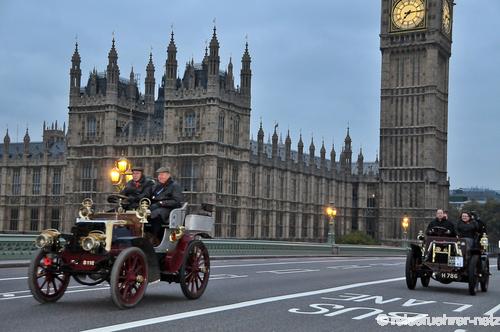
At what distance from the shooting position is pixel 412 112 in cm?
8062

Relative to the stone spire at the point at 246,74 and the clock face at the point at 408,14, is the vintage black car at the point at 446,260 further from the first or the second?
the clock face at the point at 408,14

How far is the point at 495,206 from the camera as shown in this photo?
4247 inches

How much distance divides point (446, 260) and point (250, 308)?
5.86 meters

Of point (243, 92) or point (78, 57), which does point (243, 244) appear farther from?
point (78, 57)

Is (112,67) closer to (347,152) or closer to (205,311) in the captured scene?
(347,152)

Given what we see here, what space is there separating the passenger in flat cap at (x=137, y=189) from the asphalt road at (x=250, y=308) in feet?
4.86

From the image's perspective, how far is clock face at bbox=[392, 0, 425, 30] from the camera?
80.1 m

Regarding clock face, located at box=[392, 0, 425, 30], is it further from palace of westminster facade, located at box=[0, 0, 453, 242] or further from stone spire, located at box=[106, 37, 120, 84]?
stone spire, located at box=[106, 37, 120, 84]

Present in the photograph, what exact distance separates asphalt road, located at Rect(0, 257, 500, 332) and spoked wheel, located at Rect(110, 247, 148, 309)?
0.17m

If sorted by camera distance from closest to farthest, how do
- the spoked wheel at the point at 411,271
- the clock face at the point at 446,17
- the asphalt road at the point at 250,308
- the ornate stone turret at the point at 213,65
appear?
the asphalt road at the point at 250,308, the spoked wheel at the point at 411,271, the ornate stone turret at the point at 213,65, the clock face at the point at 446,17

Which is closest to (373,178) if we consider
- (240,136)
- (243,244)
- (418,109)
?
(418,109)

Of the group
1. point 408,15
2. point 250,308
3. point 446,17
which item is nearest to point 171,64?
point 408,15

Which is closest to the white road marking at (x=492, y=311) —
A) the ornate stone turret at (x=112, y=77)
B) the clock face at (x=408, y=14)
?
the ornate stone turret at (x=112, y=77)

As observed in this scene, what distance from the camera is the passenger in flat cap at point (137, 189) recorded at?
11.5m
